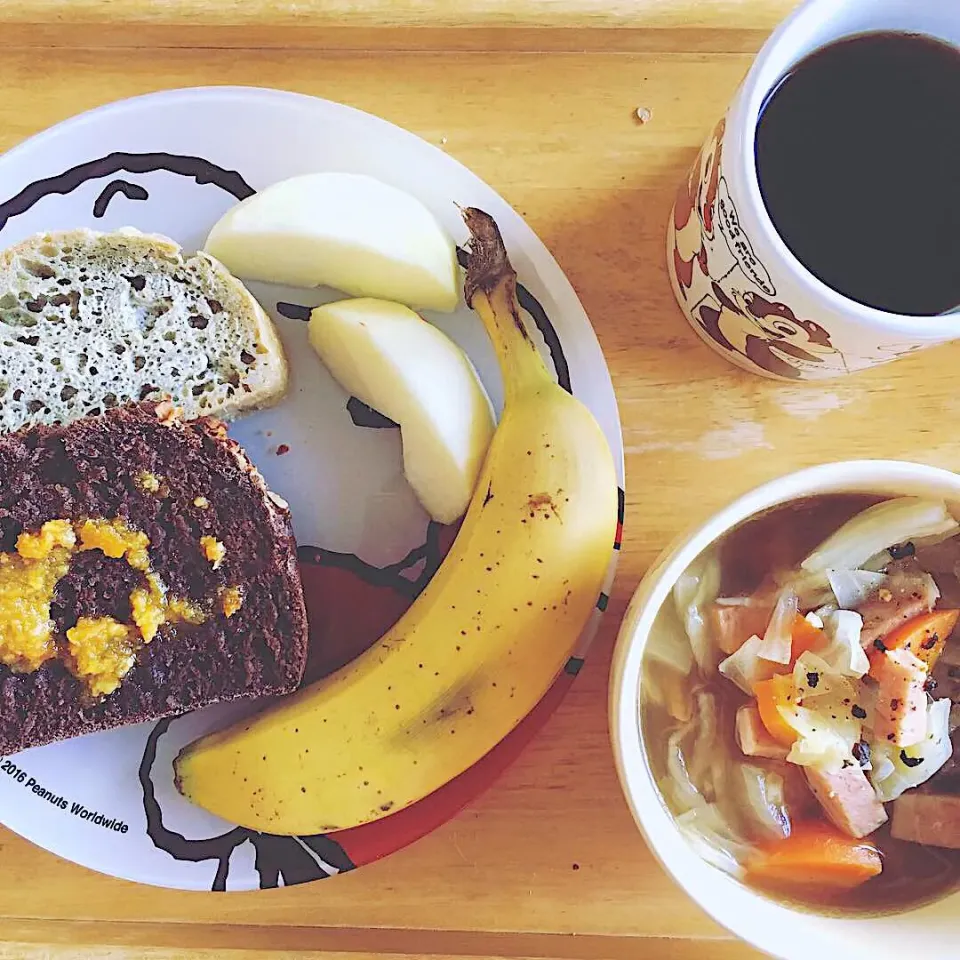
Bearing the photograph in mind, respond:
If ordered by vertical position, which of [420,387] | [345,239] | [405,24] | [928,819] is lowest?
[928,819]

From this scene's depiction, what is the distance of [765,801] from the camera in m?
0.88

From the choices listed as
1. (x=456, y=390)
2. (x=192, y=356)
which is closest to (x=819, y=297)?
(x=456, y=390)

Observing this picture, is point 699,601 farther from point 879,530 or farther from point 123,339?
point 123,339

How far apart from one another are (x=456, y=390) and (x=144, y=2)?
20.1 inches

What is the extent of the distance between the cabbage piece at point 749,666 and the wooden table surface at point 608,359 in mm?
181

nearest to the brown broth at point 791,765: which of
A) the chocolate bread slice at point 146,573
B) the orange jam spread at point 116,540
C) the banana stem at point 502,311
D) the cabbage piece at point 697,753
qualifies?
the cabbage piece at point 697,753

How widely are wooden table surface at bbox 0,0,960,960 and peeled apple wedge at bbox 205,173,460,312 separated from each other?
124 mm

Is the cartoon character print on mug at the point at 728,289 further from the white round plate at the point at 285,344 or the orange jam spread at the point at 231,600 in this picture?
the orange jam spread at the point at 231,600

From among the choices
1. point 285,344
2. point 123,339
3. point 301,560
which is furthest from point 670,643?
point 123,339

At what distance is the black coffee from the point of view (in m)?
0.84

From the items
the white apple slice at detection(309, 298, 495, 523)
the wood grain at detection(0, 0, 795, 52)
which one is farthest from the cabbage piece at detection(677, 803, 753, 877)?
the wood grain at detection(0, 0, 795, 52)

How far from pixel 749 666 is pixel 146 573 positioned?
0.53 m

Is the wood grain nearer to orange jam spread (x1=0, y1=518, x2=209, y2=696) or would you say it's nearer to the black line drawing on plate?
the black line drawing on plate

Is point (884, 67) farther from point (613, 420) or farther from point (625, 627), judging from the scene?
point (625, 627)
